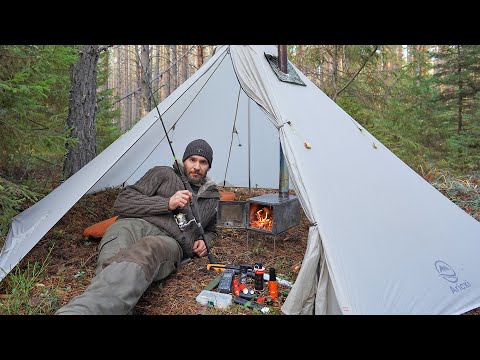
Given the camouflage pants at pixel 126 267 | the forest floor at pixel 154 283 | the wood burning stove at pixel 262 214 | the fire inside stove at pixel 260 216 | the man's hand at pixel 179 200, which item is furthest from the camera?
the fire inside stove at pixel 260 216

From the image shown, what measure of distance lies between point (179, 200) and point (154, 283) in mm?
687

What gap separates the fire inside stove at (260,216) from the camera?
3.29 m

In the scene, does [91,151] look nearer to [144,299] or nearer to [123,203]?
[123,203]

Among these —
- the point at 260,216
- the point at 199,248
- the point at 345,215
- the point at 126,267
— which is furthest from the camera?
the point at 260,216

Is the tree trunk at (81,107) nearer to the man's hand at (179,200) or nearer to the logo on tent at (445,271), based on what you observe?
the man's hand at (179,200)

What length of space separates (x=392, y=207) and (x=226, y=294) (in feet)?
4.92

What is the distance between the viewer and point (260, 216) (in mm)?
3363

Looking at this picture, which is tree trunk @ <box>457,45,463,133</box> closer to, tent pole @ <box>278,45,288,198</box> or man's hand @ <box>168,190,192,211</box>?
tent pole @ <box>278,45,288,198</box>

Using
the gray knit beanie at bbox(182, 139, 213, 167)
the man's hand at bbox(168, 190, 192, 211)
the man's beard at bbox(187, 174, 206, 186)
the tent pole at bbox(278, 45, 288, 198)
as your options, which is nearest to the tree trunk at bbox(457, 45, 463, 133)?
the tent pole at bbox(278, 45, 288, 198)

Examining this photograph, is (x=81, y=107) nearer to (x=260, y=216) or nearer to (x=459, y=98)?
(x=260, y=216)

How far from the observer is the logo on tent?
8.37 feet

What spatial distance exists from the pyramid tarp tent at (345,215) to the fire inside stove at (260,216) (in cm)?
83

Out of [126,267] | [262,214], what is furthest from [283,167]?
[126,267]

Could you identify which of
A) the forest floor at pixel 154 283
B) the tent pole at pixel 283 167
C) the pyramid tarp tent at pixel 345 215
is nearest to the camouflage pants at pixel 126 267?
the forest floor at pixel 154 283
